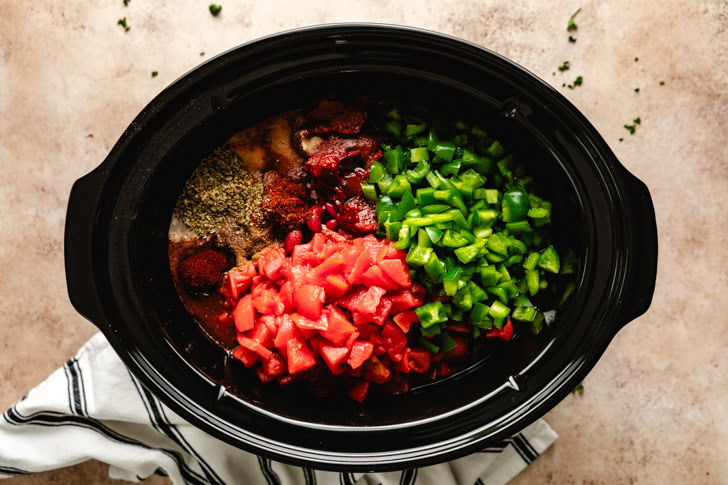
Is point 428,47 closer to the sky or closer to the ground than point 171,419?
closer to the sky

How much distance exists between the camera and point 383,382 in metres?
1.88

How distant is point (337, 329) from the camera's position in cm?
173

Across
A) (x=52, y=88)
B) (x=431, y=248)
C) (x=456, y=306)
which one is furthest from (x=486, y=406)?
(x=52, y=88)

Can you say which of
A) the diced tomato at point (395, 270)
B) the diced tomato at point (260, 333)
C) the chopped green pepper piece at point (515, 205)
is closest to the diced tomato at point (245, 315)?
the diced tomato at point (260, 333)

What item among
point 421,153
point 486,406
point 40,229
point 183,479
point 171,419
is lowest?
point 486,406

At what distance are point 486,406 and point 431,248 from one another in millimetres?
513

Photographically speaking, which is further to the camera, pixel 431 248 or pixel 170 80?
pixel 170 80

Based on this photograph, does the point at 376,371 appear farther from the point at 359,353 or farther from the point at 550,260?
the point at 550,260

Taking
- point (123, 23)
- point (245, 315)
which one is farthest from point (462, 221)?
point (123, 23)

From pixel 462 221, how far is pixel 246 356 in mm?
816

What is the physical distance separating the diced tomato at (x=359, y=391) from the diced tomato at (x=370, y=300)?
0.93 feet

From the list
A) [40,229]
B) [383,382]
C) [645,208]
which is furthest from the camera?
[40,229]

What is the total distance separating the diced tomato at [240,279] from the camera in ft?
6.16

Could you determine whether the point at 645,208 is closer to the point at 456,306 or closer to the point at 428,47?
the point at 456,306
